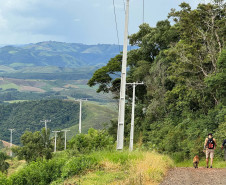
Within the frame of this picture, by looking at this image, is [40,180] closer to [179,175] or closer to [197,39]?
[179,175]

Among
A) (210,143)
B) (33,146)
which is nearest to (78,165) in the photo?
(210,143)

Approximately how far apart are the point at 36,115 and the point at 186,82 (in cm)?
15408

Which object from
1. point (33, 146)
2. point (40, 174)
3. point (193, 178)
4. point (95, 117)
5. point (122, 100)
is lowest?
point (95, 117)

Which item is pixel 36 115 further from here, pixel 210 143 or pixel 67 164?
pixel 67 164

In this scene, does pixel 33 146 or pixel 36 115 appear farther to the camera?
pixel 36 115

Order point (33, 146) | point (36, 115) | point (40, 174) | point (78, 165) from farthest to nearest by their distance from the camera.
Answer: point (36, 115) → point (33, 146) → point (40, 174) → point (78, 165)

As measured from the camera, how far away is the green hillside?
16638 centimetres

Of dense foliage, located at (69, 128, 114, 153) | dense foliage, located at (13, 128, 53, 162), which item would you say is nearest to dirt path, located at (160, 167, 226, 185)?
dense foliage, located at (69, 128, 114, 153)

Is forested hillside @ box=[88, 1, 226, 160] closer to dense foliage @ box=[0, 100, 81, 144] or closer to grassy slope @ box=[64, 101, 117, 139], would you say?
grassy slope @ box=[64, 101, 117, 139]

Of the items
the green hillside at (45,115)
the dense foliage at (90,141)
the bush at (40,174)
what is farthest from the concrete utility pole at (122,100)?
the green hillside at (45,115)

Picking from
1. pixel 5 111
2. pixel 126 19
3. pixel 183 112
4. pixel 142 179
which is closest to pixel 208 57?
pixel 183 112

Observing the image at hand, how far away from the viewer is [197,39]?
106 ft

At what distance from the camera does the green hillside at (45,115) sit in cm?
16638

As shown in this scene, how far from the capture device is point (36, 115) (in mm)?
178000
